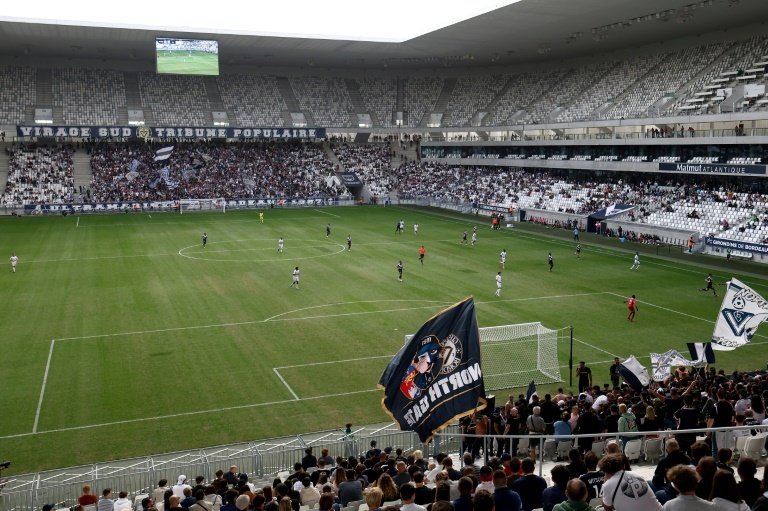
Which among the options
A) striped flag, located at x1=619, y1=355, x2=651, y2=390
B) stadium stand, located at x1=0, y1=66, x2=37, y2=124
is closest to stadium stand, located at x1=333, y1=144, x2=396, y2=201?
stadium stand, located at x1=0, y1=66, x2=37, y2=124

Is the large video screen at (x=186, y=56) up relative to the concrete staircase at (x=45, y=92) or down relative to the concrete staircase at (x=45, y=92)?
up

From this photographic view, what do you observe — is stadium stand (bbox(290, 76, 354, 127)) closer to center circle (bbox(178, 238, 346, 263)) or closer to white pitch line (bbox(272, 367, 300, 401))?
center circle (bbox(178, 238, 346, 263))

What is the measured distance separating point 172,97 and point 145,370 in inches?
3098

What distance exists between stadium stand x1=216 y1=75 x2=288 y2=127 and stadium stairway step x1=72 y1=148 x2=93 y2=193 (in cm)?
1994

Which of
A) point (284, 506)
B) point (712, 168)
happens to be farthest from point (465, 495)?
point (712, 168)

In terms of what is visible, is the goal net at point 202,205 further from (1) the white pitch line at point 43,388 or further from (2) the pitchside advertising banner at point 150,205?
(1) the white pitch line at point 43,388

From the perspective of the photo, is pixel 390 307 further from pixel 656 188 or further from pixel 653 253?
pixel 656 188

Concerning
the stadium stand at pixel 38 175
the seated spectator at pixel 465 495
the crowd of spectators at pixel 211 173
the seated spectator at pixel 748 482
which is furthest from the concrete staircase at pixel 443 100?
the seated spectator at pixel 748 482

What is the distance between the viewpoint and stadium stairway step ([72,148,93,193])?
85.2 meters

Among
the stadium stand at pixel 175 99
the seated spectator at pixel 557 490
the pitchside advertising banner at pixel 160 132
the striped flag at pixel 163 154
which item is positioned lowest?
the seated spectator at pixel 557 490

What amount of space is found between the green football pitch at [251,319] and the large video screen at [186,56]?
28.6 metres

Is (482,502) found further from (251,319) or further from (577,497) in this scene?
(251,319)

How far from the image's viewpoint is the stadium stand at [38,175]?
263ft

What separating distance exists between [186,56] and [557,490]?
84914 mm
